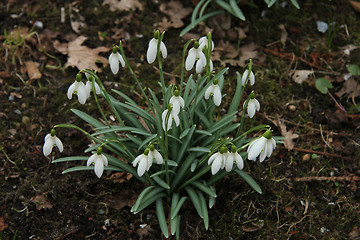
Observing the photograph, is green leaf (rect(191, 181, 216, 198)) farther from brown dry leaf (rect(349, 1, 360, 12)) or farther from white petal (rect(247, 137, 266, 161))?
brown dry leaf (rect(349, 1, 360, 12))

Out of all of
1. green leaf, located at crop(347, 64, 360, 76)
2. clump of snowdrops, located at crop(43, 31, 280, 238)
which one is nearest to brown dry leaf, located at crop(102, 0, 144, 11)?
clump of snowdrops, located at crop(43, 31, 280, 238)

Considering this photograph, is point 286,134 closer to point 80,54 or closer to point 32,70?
point 80,54

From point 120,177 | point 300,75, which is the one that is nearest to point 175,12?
point 300,75

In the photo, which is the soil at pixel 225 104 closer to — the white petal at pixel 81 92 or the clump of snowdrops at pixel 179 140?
the clump of snowdrops at pixel 179 140

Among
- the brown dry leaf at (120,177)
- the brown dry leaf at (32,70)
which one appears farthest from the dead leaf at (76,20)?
the brown dry leaf at (120,177)

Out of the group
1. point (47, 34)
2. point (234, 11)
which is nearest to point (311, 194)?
point (234, 11)

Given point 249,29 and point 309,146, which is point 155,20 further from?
point 309,146
